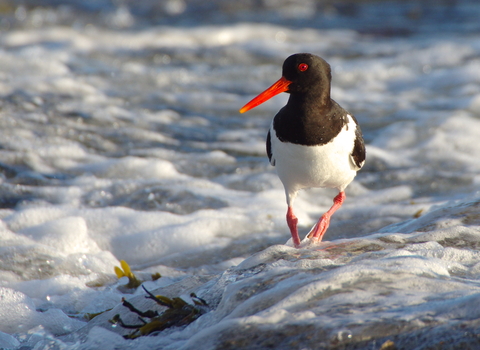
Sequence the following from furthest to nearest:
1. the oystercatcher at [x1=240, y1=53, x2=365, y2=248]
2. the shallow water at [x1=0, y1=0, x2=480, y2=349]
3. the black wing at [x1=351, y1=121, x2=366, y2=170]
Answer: the black wing at [x1=351, y1=121, x2=366, y2=170], the oystercatcher at [x1=240, y1=53, x2=365, y2=248], the shallow water at [x1=0, y1=0, x2=480, y2=349]

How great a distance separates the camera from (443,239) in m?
3.60

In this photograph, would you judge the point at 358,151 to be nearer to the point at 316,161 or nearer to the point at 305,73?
the point at 316,161

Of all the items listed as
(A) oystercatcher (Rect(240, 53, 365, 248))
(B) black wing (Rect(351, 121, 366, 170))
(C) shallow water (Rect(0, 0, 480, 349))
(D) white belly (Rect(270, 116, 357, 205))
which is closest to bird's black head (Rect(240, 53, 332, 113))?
(A) oystercatcher (Rect(240, 53, 365, 248))

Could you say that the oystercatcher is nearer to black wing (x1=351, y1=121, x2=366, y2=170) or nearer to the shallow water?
black wing (x1=351, y1=121, x2=366, y2=170)

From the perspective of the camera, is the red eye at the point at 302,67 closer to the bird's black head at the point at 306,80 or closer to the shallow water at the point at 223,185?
the bird's black head at the point at 306,80

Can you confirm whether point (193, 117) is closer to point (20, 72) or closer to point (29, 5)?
point (20, 72)

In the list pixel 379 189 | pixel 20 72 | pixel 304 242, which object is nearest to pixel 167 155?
pixel 379 189

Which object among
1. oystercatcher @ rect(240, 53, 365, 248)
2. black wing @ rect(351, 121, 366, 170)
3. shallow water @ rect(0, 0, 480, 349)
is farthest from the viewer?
black wing @ rect(351, 121, 366, 170)

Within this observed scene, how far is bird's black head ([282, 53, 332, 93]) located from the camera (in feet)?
12.9

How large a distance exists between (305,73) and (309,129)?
42 cm

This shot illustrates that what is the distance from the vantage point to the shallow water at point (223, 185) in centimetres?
266

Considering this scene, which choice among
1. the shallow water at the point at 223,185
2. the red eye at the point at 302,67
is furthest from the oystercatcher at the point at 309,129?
the shallow water at the point at 223,185

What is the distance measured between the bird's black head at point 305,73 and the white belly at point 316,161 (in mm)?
374

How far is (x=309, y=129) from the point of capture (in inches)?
152
